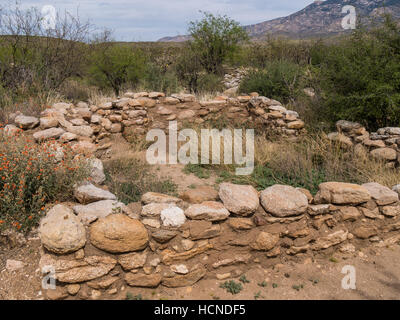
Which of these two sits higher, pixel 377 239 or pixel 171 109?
pixel 171 109

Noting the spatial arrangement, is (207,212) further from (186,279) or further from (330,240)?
(330,240)

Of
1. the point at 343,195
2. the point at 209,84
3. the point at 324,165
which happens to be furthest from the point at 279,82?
the point at 343,195

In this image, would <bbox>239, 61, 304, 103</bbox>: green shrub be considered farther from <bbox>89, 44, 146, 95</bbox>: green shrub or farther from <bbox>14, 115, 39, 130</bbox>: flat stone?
<bbox>14, 115, 39, 130</bbox>: flat stone

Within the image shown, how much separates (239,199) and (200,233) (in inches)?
18.9

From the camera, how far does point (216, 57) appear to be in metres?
12.2

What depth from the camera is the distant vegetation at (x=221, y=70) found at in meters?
5.21

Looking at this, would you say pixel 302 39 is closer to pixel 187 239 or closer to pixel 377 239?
pixel 377 239

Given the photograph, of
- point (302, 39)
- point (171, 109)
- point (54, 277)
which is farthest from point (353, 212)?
point (302, 39)

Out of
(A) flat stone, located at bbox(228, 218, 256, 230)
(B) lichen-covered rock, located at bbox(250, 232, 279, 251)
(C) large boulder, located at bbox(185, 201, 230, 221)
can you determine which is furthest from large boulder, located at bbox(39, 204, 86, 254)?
(B) lichen-covered rock, located at bbox(250, 232, 279, 251)

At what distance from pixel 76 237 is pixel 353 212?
2.63 metres

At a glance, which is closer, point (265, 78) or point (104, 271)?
point (104, 271)

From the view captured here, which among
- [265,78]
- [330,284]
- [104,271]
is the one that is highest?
[265,78]

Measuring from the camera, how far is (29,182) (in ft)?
9.61

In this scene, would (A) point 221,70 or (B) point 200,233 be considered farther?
(A) point 221,70
